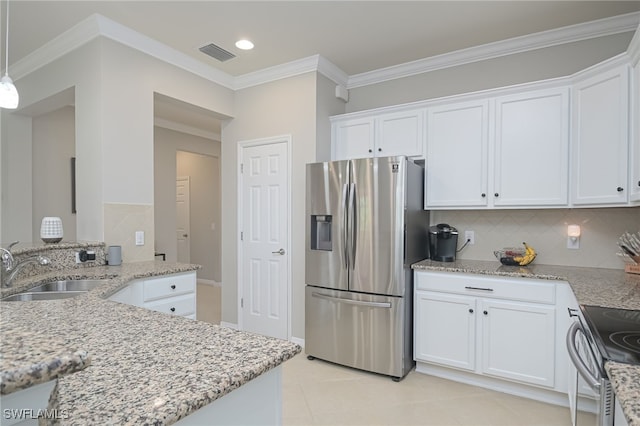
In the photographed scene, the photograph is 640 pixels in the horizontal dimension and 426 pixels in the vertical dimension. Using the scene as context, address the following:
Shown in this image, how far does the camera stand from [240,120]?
3.89 m

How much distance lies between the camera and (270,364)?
3.08ft

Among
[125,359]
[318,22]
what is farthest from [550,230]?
[125,359]

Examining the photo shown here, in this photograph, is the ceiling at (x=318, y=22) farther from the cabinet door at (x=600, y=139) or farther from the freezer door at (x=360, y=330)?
the freezer door at (x=360, y=330)

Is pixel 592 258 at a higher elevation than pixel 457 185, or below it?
below

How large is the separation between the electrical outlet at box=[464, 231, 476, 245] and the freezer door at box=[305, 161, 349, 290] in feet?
3.75

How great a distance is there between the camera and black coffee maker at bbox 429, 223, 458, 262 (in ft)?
9.86

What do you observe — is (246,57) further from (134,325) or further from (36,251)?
(134,325)

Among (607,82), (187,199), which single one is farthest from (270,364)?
(187,199)

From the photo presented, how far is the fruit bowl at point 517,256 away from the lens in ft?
9.22

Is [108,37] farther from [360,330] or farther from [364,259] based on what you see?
[360,330]

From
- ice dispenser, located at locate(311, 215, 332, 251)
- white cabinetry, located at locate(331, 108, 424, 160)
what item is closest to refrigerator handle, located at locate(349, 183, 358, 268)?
ice dispenser, located at locate(311, 215, 332, 251)

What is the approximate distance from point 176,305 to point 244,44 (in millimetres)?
2228

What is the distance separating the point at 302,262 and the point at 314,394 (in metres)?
1.22

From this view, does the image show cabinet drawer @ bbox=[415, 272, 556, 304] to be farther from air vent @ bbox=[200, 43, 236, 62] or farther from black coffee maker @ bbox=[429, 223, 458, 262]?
air vent @ bbox=[200, 43, 236, 62]
